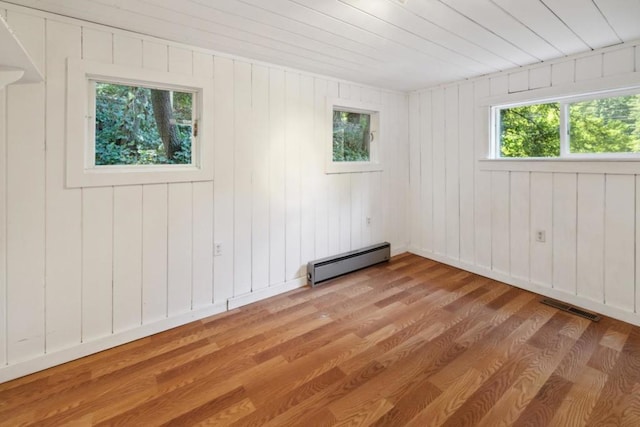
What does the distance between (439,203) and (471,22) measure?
224 centimetres

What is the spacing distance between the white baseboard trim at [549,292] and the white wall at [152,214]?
1.30 m

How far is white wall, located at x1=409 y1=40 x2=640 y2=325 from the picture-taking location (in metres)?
2.60

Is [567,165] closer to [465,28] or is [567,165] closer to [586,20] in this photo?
[586,20]

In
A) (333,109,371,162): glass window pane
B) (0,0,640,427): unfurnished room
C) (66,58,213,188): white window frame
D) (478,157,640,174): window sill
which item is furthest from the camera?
(333,109,371,162): glass window pane

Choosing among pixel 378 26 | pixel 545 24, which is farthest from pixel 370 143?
pixel 545 24

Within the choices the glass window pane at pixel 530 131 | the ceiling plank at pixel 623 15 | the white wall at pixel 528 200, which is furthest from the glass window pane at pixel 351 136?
the ceiling plank at pixel 623 15

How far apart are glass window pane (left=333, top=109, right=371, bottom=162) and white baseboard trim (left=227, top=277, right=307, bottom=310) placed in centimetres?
139

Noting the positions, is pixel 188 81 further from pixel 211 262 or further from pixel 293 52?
pixel 211 262

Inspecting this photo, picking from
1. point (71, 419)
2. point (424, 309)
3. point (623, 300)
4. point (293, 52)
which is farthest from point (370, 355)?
point (293, 52)

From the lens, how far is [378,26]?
7.07ft

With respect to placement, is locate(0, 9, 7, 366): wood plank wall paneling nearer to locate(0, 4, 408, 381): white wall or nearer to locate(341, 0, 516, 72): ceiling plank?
locate(0, 4, 408, 381): white wall

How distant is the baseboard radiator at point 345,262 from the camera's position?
3.36 meters

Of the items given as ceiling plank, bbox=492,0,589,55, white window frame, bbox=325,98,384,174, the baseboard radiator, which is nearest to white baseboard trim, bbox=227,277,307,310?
the baseboard radiator

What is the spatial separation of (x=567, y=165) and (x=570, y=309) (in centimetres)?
124
